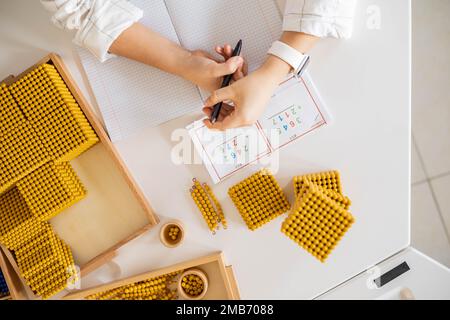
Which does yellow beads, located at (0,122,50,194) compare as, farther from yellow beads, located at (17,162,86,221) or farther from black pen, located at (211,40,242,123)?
black pen, located at (211,40,242,123)

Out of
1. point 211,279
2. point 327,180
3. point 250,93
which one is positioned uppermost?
point 250,93

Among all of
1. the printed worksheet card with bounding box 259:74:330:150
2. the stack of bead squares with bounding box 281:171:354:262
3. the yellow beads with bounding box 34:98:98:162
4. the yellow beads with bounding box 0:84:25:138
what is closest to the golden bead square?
the stack of bead squares with bounding box 281:171:354:262

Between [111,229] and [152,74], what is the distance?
368 mm

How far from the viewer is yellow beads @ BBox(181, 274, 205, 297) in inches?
34.1

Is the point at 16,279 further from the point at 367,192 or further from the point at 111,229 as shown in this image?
the point at 367,192

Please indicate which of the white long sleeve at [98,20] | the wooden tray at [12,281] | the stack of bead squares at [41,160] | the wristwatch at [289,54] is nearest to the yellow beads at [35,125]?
the stack of bead squares at [41,160]

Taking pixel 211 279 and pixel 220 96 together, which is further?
pixel 211 279

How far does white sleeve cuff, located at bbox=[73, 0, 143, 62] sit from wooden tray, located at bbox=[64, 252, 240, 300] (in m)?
0.50

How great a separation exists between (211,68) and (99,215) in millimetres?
423

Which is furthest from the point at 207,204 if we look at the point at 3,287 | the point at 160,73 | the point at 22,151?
the point at 3,287

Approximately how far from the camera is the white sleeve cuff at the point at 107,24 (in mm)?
774

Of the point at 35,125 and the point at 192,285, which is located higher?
the point at 35,125

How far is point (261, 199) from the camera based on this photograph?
814 mm

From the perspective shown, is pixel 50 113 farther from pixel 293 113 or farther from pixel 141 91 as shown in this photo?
pixel 293 113
